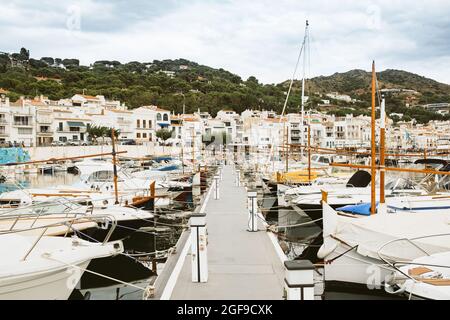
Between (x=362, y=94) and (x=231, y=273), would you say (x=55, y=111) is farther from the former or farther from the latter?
(x=362, y=94)

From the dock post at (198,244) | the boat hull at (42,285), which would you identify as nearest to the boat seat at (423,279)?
the dock post at (198,244)

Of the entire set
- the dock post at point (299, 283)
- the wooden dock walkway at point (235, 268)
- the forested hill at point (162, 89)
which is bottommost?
the wooden dock walkway at point (235, 268)

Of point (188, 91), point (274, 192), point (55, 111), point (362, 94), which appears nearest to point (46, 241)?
→ point (274, 192)

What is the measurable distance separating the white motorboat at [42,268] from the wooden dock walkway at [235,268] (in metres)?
1.52

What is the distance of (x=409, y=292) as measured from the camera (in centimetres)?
599

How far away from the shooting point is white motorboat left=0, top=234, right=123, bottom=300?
6.39 metres

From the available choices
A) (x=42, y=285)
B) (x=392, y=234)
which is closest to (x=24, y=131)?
(x=42, y=285)

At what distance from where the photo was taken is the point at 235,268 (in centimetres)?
844

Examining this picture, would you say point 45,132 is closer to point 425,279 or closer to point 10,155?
point 10,155

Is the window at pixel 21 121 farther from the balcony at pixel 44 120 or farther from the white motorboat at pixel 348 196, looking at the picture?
the white motorboat at pixel 348 196

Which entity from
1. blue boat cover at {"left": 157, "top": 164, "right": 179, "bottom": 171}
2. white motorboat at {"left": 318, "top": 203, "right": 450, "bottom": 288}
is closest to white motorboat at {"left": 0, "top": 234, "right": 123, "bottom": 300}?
white motorboat at {"left": 318, "top": 203, "right": 450, "bottom": 288}

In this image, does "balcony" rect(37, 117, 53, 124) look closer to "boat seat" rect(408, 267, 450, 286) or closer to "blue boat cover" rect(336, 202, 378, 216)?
"blue boat cover" rect(336, 202, 378, 216)

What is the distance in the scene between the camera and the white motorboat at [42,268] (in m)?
6.39
